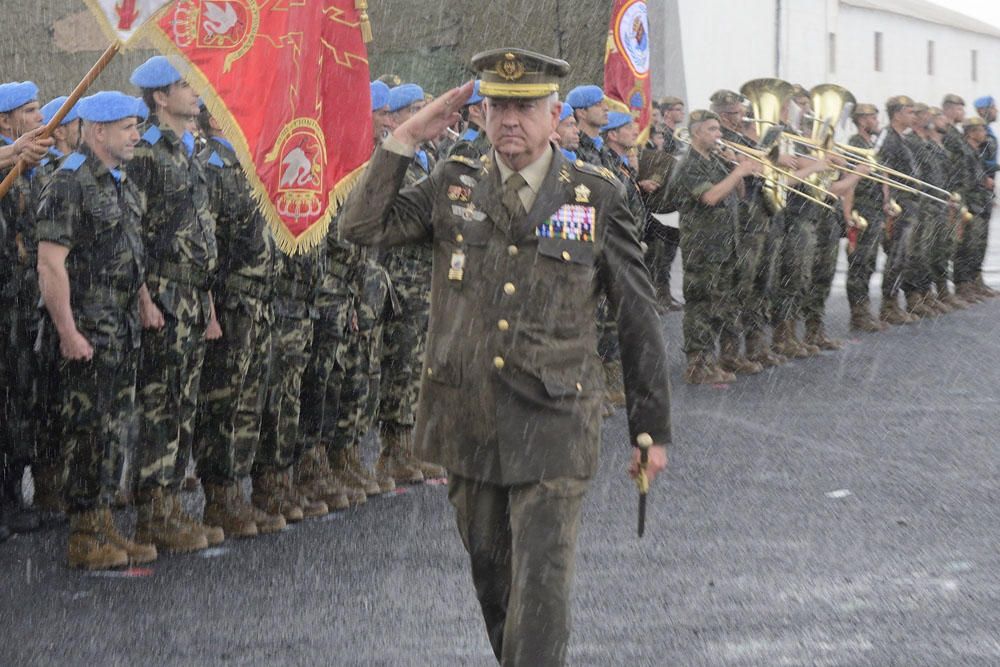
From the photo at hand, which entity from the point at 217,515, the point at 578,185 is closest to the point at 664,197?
the point at 217,515

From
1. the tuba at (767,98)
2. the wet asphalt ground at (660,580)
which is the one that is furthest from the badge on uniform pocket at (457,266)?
the tuba at (767,98)

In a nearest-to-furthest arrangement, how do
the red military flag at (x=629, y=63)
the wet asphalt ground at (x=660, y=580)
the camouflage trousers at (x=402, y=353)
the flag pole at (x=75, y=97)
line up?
the wet asphalt ground at (x=660, y=580), the flag pole at (x=75, y=97), the camouflage trousers at (x=402, y=353), the red military flag at (x=629, y=63)

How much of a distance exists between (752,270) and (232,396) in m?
6.51

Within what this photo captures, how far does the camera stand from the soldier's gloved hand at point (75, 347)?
22.2 ft

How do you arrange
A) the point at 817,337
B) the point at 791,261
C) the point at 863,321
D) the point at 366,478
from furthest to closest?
the point at 863,321
the point at 817,337
the point at 791,261
the point at 366,478

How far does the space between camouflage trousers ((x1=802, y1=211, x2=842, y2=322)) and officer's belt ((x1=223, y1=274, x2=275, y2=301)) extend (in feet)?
24.8

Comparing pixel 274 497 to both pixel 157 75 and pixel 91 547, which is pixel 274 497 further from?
pixel 157 75

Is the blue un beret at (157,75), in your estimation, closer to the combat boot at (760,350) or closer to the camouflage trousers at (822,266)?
the combat boot at (760,350)

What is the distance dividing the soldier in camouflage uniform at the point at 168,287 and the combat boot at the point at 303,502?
30.2 inches

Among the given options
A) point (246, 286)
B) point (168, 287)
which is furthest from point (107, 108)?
point (246, 286)

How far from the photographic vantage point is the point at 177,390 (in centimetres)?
724

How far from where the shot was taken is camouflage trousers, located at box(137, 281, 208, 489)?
7141 millimetres

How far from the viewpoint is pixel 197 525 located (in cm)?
732

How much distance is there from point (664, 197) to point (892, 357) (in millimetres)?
2821
